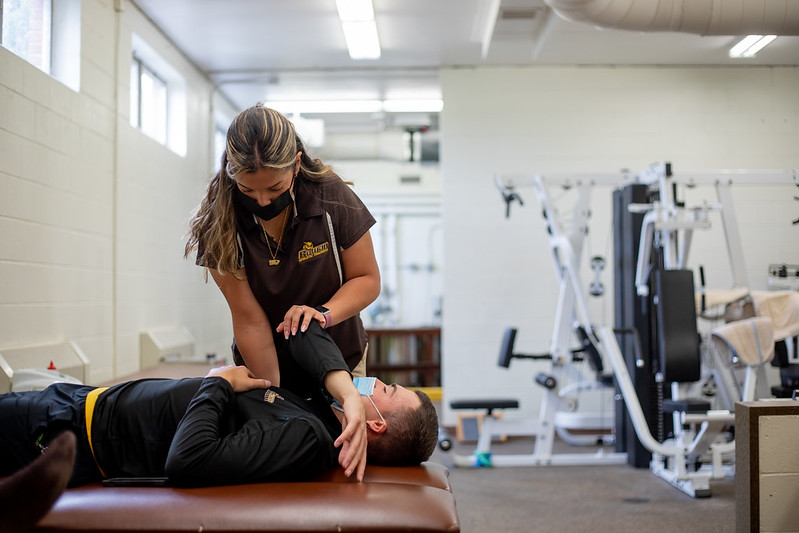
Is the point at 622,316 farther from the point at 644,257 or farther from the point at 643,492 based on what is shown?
the point at 643,492

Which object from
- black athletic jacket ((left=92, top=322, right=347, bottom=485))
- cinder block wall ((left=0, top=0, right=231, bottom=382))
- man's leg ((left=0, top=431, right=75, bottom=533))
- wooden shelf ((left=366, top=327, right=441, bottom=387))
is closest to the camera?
man's leg ((left=0, top=431, right=75, bottom=533))

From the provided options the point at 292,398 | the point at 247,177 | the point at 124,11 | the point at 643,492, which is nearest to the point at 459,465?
the point at 643,492

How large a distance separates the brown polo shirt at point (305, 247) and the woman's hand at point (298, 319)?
7.3 inches

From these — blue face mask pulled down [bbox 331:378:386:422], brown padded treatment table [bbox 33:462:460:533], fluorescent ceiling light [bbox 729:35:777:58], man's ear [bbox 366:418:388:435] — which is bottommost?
brown padded treatment table [bbox 33:462:460:533]

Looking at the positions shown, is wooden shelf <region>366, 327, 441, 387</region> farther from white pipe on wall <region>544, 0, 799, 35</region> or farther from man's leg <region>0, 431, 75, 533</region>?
man's leg <region>0, 431, 75, 533</region>

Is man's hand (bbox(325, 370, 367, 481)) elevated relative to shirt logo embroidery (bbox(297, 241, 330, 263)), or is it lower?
lower

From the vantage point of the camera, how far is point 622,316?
4.18 metres

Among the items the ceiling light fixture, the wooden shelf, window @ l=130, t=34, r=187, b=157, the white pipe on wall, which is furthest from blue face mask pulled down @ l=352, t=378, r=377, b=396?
the wooden shelf

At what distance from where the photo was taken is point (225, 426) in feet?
5.22

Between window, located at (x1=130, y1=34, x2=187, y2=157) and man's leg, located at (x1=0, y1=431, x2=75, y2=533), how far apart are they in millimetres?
3580

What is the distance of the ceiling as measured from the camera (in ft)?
14.1

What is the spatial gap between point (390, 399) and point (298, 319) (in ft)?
0.93

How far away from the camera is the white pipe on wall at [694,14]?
9.66 ft

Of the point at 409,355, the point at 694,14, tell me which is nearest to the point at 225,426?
the point at 694,14
